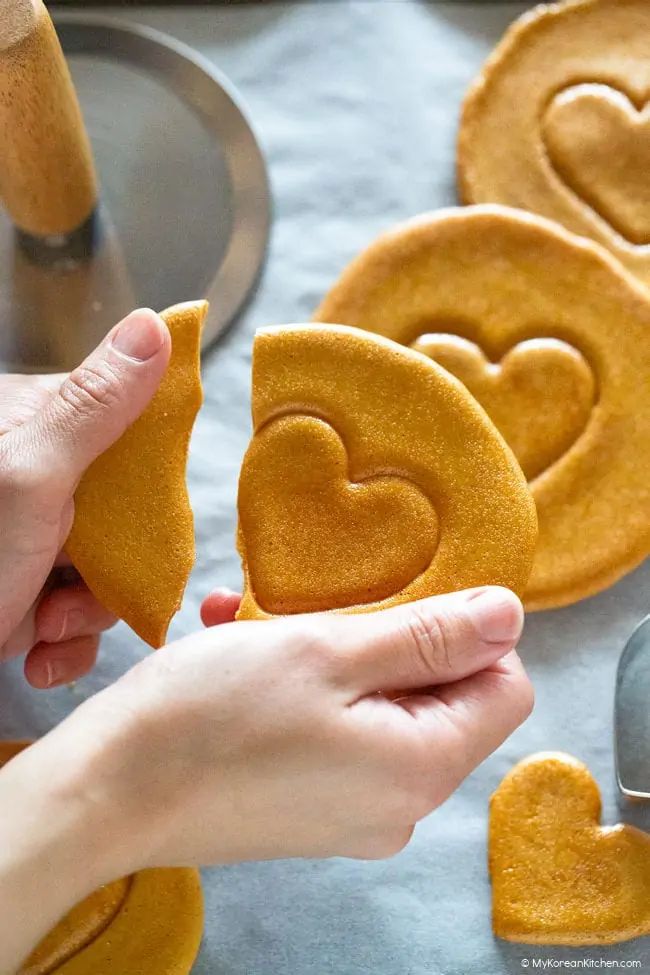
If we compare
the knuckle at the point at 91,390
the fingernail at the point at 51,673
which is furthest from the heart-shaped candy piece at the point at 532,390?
the fingernail at the point at 51,673

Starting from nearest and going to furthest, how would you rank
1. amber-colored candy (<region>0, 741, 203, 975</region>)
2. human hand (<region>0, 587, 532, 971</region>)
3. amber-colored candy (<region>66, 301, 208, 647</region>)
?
human hand (<region>0, 587, 532, 971</region>)
amber-colored candy (<region>66, 301, 208, 647</region>)
amber-colored candy (<region>0, 741, 203, 975</region>)

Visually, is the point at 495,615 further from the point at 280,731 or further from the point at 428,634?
the point at 280,731

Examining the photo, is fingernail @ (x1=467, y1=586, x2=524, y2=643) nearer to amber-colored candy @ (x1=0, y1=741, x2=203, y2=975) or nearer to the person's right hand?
the person's right hand

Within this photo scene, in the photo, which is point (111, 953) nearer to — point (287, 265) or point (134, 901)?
point (134, 901)

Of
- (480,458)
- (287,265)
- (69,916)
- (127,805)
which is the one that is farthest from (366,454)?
(69,916)

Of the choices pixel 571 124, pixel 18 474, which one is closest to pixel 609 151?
pixel 571 124

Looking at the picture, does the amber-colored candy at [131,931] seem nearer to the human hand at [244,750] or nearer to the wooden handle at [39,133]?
the human hand at [244,750]

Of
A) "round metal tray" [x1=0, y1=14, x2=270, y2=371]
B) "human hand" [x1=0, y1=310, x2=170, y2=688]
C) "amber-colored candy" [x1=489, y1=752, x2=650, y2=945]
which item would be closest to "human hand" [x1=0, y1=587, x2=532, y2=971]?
"human hand" [x1=0, y1=310, x2=170, y2=688]
